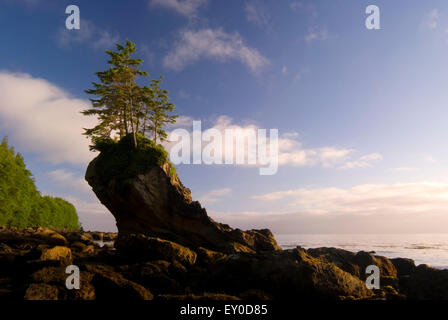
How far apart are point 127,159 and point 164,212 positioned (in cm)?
652

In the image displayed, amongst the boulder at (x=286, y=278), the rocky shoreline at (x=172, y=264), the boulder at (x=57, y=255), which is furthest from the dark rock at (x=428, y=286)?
the boulder at (x=57, y=255)

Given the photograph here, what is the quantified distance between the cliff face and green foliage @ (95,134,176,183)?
0.36 metres

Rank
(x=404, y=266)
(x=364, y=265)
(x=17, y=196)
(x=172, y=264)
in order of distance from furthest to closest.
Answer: (x=17, y=196), (x=404, y=266), (x=364, y=265), (x=172, y=264)

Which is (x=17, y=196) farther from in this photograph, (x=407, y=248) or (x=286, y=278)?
(x=407, y=248)

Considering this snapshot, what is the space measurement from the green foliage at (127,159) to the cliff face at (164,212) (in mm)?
357

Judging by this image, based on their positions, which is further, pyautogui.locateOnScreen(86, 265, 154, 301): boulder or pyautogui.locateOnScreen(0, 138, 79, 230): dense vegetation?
pyautogui.locateOnScreen(0, 138, 79, 230): dense vegetation

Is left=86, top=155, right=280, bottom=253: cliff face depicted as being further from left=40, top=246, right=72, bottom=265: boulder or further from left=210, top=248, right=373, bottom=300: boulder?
left=210, top=248, right=373, bottom=300: boulder

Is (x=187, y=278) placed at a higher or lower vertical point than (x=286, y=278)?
lower

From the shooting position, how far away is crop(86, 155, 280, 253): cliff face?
26.3 m

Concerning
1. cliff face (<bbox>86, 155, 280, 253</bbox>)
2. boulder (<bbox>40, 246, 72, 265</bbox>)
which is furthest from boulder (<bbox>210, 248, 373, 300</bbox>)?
Result: cliff face (<bbox>86, 155, 280, 253</bbox>)

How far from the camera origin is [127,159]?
27.5m

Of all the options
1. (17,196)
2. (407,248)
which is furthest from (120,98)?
(407,248)
